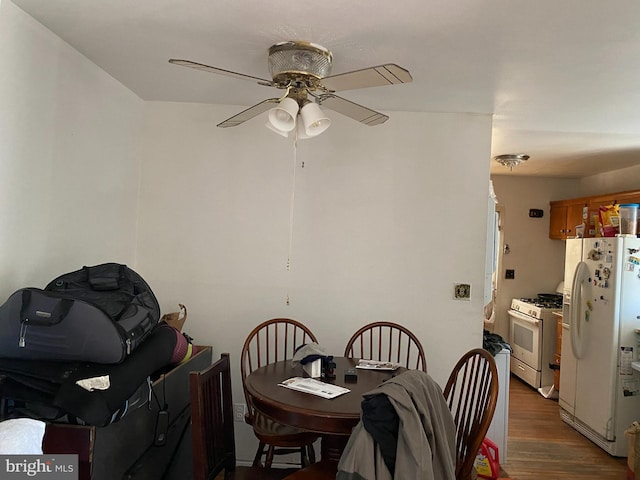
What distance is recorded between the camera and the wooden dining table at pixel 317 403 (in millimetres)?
1777

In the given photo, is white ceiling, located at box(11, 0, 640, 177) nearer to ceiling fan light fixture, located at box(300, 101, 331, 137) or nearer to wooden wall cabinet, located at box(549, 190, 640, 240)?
ceiling fan light fixture, located at box(300, 101, 331, 137)

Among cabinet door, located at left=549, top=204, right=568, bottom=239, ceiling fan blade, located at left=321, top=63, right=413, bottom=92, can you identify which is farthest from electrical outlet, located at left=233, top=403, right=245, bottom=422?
cabinet door, located at left=549, top=204, right=568, bottom=239

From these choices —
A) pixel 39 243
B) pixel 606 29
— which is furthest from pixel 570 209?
pixel 39 243

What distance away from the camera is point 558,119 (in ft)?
9.94

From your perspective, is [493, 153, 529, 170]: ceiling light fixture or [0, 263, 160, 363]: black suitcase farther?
[493, 153, 529, 170]: ceiling light fixture

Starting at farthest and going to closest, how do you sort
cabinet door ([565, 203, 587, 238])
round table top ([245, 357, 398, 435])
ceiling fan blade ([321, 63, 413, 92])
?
1. cabinet door ([565, 203, 587, 238])
2. round table top ([245, 357, 398, 435])
3. ceiling fan blade ([321, 63, 413, 92])

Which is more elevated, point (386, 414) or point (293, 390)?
point (386, 414)

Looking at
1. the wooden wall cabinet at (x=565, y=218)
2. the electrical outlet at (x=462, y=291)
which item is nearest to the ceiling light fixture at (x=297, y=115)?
the electrical outlet at (x=462, y=291)

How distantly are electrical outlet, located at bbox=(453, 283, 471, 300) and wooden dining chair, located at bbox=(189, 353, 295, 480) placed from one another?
159 centimetres

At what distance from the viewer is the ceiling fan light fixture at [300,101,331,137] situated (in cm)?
191

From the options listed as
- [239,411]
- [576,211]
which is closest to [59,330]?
[239,411]

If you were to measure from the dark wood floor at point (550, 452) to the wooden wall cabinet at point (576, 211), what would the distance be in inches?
73.6

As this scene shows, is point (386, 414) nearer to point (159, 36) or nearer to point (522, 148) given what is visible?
point (159, 36)

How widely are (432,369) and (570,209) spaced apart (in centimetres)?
315
